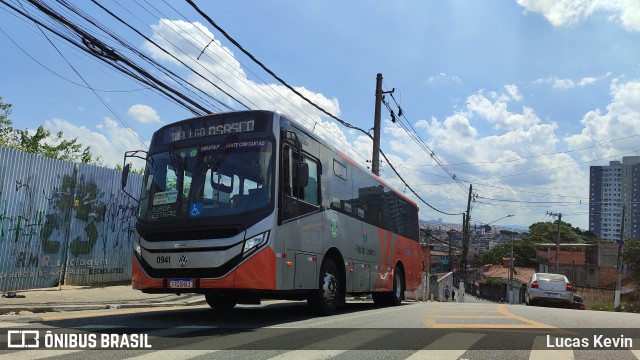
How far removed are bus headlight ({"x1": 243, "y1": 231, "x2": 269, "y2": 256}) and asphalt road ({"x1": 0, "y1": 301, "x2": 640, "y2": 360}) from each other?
3.73 feet

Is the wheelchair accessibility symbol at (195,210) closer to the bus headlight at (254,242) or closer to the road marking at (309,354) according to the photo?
the bus headlight at (254,242)

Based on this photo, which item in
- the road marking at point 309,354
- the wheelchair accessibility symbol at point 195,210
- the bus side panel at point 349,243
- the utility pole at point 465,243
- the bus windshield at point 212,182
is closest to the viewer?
the road marking at point 309,354

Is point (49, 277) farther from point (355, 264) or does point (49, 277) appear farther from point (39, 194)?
point (355, 264)

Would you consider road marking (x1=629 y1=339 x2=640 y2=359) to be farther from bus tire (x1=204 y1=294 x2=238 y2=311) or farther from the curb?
the curb

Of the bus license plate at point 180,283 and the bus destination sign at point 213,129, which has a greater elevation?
the bus destination sign at point 213,129

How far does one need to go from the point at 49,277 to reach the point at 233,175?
7.83 m

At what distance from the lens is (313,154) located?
925cm

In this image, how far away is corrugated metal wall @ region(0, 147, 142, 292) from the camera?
11.5 metres

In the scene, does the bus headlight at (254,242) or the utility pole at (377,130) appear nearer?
the bus headlight at (254,242)

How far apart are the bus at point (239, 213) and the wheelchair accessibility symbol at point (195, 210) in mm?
17

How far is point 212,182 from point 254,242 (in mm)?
1249

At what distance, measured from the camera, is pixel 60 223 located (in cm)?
1291

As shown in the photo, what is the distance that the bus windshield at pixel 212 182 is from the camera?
7504mm

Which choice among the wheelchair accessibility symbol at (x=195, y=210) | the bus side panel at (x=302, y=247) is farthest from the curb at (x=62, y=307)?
the bus side panel at (x=302, y=247)
